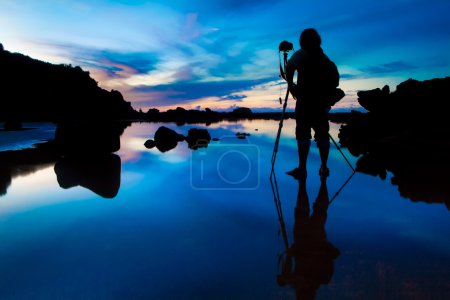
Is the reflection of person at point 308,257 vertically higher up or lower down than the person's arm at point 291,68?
lower down

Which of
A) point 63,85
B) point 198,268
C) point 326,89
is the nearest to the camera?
point 198,268

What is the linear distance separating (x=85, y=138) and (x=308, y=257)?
9989mm

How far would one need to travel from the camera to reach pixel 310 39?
6.49m

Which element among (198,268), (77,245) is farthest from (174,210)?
(198,268)

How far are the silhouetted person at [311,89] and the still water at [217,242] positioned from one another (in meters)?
1.14

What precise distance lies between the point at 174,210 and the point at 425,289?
308 centimetres

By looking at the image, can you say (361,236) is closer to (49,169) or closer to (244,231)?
(244,231)

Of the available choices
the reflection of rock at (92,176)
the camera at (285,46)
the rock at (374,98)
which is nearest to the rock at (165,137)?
the reflection of rock at (92,176)

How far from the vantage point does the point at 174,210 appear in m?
4.22

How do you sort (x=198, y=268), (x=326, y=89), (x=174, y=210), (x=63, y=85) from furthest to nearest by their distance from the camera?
(x=63, y=85) < (x=326, y=89) < (x=174, y=210) < (x=198, y=268)

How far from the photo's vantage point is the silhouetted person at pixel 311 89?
21.4 ft

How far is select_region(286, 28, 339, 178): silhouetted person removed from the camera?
6531 mm

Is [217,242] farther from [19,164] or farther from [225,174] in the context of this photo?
[19,164]

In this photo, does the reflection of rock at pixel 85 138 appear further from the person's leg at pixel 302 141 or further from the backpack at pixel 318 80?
the backpack at pixel 318 80
